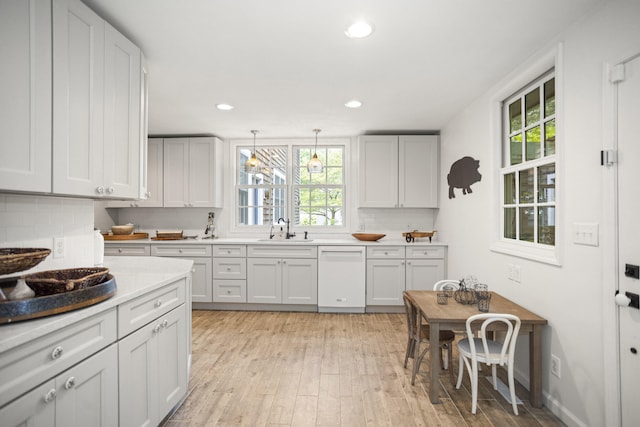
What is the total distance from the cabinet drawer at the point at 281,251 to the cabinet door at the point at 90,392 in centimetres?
284

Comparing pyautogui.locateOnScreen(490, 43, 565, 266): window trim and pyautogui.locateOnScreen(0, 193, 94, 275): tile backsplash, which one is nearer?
pyautogui.locateOnScreen(0, 193, 94, 275): tile backsplash

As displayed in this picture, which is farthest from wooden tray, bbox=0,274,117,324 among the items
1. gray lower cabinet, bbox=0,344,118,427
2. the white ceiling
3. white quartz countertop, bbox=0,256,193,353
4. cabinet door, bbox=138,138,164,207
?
cabinet door, bbox=138,138,164,207

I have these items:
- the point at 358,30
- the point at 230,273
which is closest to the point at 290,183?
the point at 230,273

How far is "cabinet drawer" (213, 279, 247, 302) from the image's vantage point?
4324 millimetres

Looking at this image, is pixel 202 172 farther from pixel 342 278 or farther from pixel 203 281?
pixel 342 278

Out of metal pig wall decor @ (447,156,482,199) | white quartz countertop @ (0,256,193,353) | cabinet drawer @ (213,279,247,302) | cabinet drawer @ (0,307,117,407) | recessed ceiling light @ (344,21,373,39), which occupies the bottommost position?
cabinet drawer @ (213,279,247,302)

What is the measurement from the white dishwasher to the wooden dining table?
182cm

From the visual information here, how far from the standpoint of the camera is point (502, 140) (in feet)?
9.66

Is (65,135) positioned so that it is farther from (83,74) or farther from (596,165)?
(596,165)

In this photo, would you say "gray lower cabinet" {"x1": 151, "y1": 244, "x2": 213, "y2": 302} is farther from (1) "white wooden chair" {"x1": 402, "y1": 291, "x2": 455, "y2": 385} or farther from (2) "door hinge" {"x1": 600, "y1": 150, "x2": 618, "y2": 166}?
(2) "door hinge" {"x1": 600, "y1": 150, "x2": 618, "y2": 166}

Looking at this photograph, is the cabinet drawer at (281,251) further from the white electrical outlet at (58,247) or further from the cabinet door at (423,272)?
the white electrical outlet at (58,247)

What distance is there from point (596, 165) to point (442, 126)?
266 cm

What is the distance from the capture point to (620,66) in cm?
165

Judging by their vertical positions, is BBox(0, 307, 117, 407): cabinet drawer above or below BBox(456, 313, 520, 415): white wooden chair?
above
